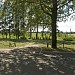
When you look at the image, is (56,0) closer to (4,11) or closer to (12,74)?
(4,11)

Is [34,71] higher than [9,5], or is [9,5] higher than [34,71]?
[9,5]

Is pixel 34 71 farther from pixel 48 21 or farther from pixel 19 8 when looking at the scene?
pixel 48 21

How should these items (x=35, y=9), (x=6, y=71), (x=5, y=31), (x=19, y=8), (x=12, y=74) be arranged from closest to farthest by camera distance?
(x=12, y=74)
(x=6, y=71)
(x=19, y=8)
(x=35, y=9)
(x=5, y=31)

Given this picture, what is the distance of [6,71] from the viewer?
1397cm

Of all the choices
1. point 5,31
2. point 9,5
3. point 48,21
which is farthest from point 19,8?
point 5,31

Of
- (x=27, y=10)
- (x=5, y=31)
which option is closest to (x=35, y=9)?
(x=27, y=10)

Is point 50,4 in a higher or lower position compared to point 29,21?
higher

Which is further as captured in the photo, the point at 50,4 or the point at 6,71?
the point at 50,4

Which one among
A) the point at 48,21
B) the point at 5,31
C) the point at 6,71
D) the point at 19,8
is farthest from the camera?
the point at 5,31

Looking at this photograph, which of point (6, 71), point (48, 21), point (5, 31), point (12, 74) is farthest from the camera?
point (5, 31)

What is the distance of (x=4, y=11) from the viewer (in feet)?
98.6

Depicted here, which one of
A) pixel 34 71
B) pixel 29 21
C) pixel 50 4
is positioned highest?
pixel 50 4

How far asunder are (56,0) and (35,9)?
2884mm

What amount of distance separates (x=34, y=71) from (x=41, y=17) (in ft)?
64.3
